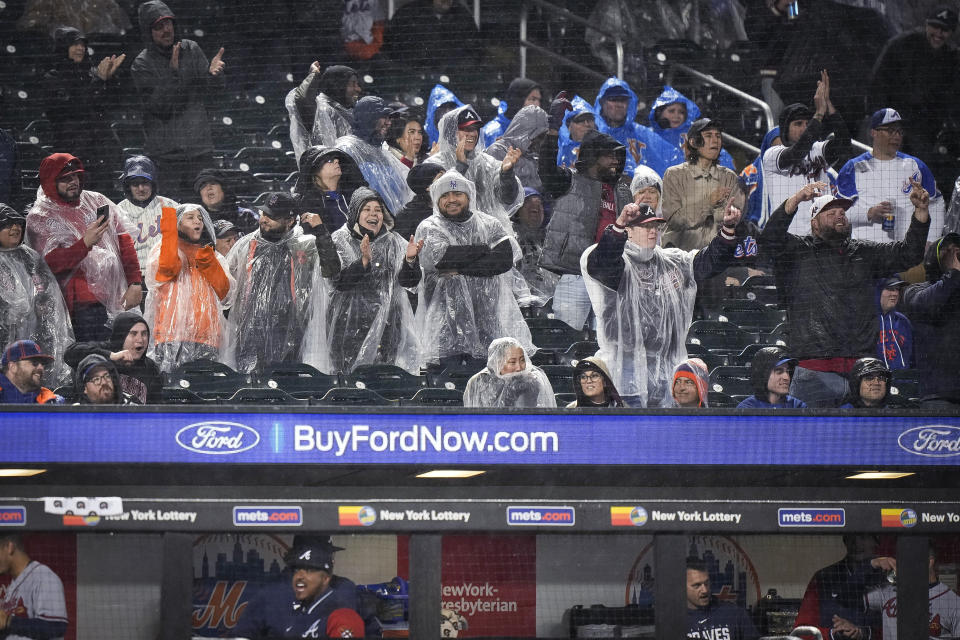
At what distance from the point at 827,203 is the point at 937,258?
0.72 meters

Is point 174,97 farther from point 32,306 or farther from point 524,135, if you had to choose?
point 524,135

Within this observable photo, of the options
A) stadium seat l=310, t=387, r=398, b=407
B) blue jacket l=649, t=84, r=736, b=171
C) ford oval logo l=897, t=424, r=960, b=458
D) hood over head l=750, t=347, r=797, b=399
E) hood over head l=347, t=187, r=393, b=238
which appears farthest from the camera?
blue jacket l=649, t=84, r=736, b=171

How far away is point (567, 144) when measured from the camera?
8.01m

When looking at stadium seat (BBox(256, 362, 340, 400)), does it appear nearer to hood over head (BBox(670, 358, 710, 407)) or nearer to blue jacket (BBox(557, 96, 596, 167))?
hood over head (BBox(670, 358, 710, 407))

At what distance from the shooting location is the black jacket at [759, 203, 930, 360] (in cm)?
723

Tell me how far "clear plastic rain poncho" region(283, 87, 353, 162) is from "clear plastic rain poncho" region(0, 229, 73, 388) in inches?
70.0

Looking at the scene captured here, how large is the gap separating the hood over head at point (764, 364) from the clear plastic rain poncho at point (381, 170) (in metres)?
2.37

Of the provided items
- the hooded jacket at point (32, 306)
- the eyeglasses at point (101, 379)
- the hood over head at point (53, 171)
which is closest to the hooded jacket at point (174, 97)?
the hood over head at point (53, 171)

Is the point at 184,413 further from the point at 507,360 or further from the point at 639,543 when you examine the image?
the point at 639,543

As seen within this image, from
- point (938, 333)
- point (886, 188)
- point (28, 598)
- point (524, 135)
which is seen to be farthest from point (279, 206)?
point (938, 333)

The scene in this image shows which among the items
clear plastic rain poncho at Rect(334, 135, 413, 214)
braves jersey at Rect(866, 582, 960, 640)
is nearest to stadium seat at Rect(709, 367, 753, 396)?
braves jersey at Rect(866, 582, 960, 640)

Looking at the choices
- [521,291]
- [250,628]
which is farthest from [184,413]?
[521,291]

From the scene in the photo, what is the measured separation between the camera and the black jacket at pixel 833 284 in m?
7.23

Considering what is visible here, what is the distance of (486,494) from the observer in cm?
621
